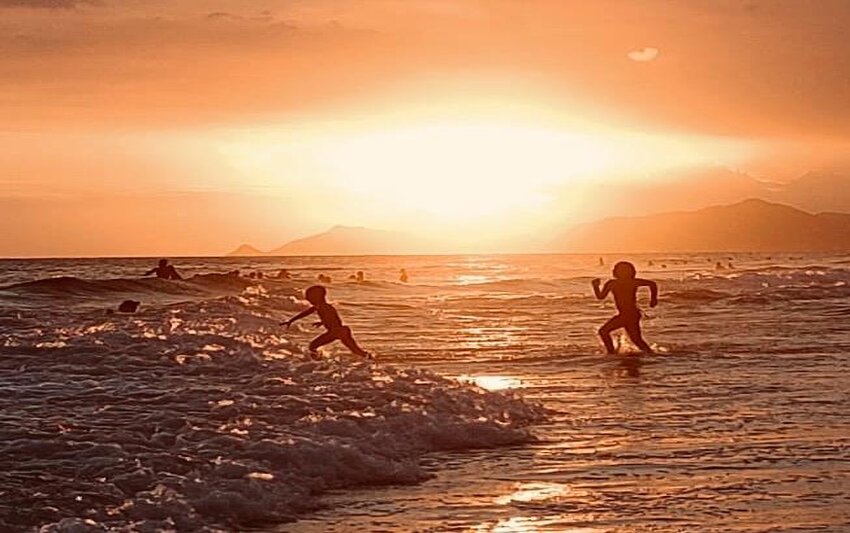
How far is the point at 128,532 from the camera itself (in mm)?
7660

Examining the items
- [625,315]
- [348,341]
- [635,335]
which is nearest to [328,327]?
[348,341]

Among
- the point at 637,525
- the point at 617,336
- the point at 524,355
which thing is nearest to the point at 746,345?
the point at 617,336

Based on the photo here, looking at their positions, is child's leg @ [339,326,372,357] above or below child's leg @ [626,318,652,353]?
above

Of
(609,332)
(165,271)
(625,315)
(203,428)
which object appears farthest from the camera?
(165,271)

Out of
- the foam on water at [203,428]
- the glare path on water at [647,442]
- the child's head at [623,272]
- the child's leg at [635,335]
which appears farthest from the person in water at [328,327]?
the child's head at [623,272]

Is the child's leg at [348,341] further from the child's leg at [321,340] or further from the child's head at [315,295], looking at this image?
the child's head at [315,295]

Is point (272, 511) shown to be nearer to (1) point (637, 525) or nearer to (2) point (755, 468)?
(1) point (637, 525)

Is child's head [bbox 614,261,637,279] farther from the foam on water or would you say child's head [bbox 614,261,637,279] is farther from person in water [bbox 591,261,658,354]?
the foam on water

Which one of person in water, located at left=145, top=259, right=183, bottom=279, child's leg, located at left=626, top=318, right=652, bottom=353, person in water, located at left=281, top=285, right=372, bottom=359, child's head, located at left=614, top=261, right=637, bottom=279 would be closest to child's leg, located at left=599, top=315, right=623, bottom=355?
child's leg, located at left=626, top=318, right=652, bottom=353

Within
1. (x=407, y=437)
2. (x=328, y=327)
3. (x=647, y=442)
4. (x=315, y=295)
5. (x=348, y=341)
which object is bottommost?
(x=647, y=442)

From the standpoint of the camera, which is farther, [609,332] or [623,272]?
[623,272]

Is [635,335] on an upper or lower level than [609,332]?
lower

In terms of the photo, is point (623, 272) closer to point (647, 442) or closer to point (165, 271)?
point (647, 442)

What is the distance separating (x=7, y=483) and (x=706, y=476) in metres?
5.53
